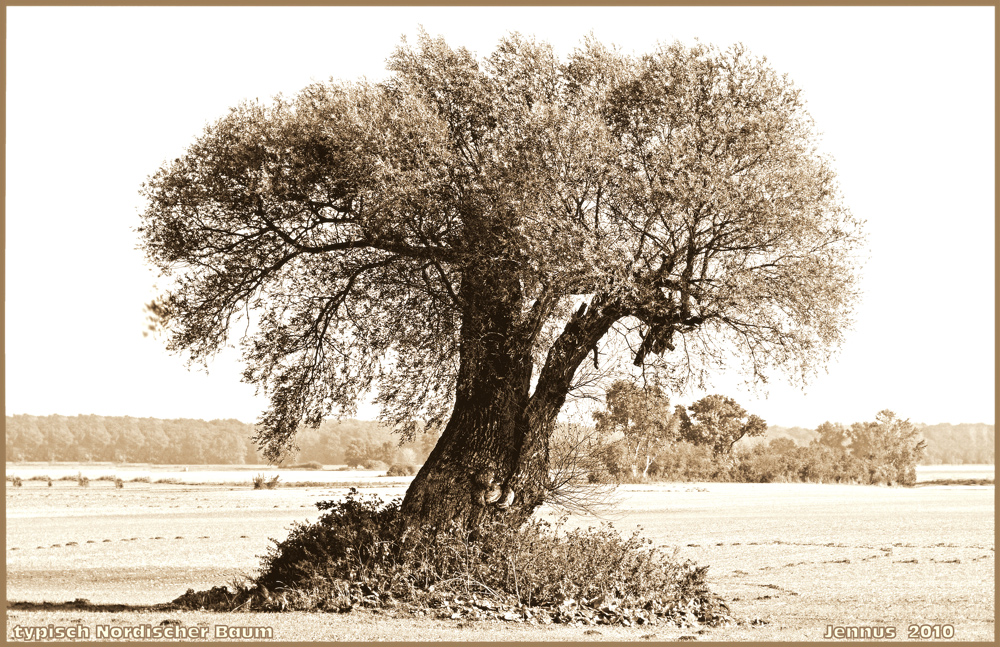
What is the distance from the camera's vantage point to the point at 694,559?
27.1 metres

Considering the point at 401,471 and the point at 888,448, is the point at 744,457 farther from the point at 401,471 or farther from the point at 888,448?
the point at 401,471

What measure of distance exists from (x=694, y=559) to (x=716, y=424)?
69.7 meters

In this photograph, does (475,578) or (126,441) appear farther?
(126,441)

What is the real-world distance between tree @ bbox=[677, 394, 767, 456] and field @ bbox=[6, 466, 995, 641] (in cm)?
3499

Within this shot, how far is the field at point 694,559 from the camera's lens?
15203 millimetres

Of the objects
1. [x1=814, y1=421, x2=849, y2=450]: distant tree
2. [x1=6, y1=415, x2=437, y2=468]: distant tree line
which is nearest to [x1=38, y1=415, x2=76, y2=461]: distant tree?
[x1=6, y1=415, x2=437, y2=468]: distant tree line

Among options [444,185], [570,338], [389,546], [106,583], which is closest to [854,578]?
[570,338]

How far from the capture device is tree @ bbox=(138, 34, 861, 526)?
1603 cm

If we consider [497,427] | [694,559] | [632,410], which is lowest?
[694,559]

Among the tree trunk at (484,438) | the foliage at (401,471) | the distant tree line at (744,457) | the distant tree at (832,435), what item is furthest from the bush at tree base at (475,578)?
the distant tree at (832,435)

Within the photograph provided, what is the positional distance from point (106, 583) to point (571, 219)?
15.4 m

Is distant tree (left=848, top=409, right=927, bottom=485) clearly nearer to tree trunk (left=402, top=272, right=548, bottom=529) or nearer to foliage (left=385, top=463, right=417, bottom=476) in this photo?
foliage (left=385, top=463, right=417, bottom=476)

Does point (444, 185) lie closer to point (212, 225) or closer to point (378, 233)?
point (378, 233)

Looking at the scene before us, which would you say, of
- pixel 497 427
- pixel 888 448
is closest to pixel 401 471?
pixel 888 448
